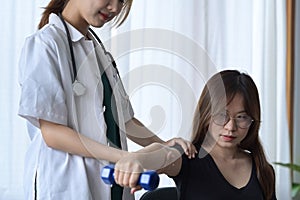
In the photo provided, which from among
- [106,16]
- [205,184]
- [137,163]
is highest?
[106,16]

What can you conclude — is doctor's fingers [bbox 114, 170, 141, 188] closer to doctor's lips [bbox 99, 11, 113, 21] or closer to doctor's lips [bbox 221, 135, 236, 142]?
doctor's lips [bbox 99, 11, 113, 21]

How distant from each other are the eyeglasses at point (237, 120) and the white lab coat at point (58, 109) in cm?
42

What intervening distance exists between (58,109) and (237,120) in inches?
23.3

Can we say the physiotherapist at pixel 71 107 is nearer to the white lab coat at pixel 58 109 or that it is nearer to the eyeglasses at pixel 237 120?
the white lab coat at pixel 58 109

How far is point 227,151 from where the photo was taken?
5.18ft

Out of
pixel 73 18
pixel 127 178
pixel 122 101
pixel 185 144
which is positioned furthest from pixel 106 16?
pixel 127 178

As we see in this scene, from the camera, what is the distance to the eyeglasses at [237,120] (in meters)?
1.48

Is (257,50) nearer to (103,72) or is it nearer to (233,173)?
(233,173)

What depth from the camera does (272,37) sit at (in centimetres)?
252

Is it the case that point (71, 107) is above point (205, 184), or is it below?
above

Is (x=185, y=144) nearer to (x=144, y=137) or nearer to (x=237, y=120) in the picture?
(x=144, y=137)

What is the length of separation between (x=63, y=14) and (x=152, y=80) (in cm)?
32

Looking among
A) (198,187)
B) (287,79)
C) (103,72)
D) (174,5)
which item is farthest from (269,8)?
(103,72)

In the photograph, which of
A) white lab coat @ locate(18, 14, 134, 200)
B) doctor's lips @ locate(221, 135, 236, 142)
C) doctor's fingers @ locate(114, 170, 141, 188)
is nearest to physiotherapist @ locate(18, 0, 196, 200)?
white lab coat @ locate(18, 14, 134, 200)
